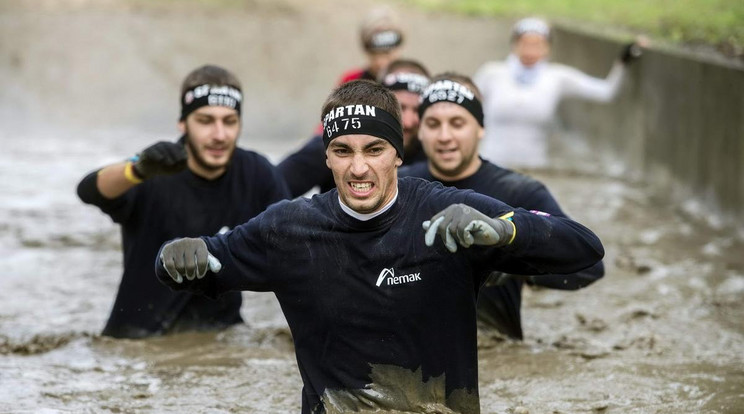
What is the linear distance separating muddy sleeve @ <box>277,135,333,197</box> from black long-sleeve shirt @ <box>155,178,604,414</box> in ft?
9.82

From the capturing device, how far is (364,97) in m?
4.70

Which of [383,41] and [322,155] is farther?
[383,41]

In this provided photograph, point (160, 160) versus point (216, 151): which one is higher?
point (216, 151)

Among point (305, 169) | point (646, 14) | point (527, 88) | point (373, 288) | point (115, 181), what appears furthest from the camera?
point (646, 14)

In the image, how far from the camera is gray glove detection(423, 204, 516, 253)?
412cm

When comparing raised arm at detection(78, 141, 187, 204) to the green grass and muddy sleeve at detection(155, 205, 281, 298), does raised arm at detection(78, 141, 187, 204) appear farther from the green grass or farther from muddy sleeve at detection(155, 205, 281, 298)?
the green grass

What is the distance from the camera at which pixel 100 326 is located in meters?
7.89

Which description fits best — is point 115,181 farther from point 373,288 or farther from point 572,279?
point 572,279

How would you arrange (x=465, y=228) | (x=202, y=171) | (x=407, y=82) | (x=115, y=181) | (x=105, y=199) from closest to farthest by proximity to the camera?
(x=465, y=228), (x=115, y=181), (x=105, y=199), (x=202, y=171), (x=407, y=82)

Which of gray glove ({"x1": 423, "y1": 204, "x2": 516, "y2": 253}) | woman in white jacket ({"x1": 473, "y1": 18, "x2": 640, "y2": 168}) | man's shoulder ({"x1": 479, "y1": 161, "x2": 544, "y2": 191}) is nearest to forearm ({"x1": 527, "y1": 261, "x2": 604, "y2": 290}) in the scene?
man's shoulder ({"x1": 479, "y1": 161, "x2": 544, "y2": 191})

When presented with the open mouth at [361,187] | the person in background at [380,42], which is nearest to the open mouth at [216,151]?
the open mouth at [361,187]

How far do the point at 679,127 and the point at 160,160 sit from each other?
6.98m

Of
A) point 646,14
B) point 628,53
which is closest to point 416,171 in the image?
point 628,53

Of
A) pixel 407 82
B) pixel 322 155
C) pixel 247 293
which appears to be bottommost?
pixel 247 293
